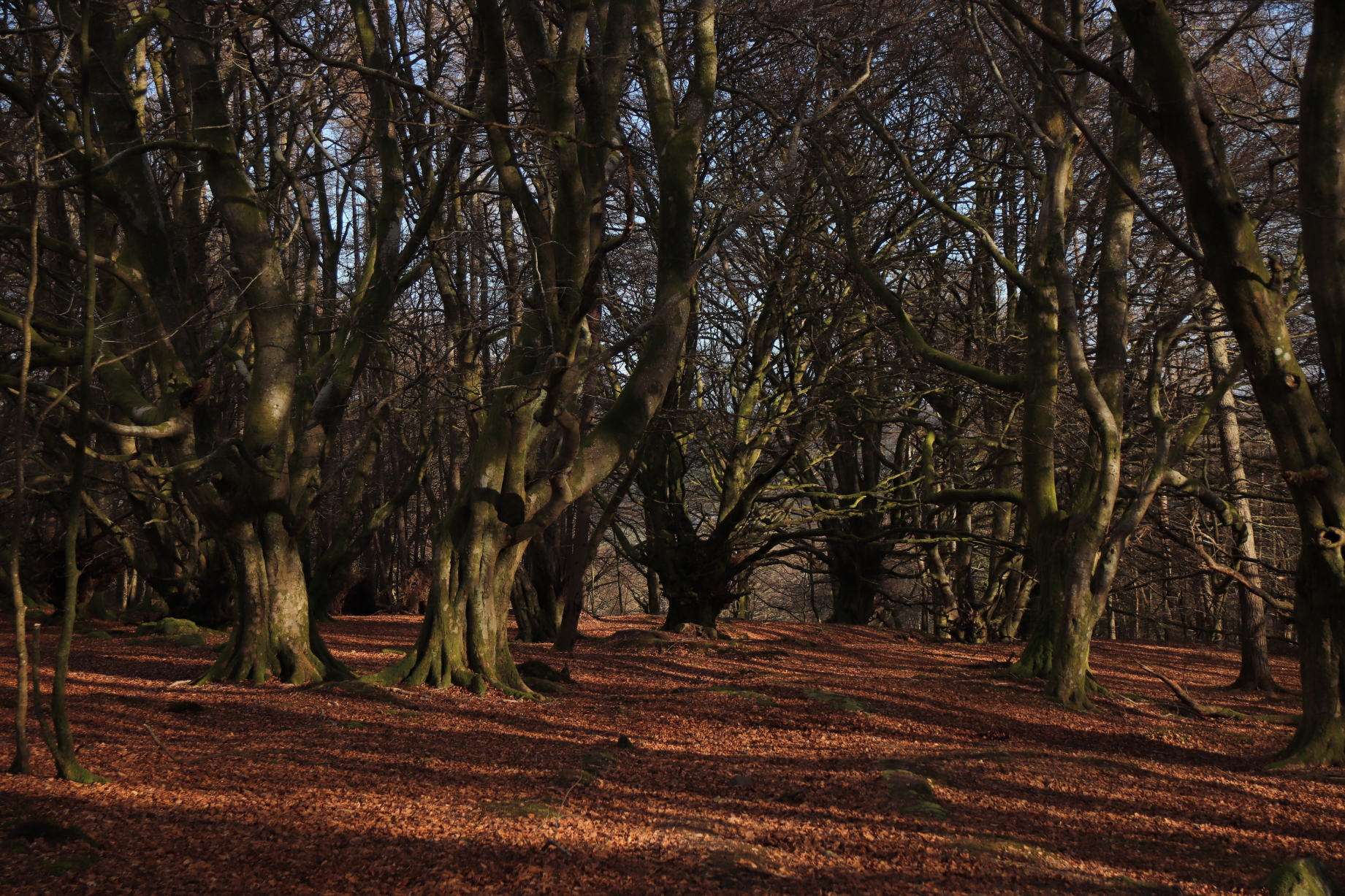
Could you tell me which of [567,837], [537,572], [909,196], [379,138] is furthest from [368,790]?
[909,196]

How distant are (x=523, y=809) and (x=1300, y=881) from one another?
298 cm

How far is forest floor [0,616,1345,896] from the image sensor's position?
313cm

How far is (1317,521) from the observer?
5.28m

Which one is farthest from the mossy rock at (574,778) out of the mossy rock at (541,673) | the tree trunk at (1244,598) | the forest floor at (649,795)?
the tree trunk at (1244,598)

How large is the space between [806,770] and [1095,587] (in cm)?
424

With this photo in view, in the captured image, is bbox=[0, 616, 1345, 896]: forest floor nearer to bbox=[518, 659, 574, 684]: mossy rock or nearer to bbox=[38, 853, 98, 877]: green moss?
bbox=[38, 853, 98, 877]: green moss

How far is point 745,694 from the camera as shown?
7.51 meters

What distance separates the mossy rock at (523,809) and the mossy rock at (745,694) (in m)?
3.46

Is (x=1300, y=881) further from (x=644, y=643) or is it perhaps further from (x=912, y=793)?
(x=644, y=643)

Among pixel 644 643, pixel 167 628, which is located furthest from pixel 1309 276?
pixel 167 628

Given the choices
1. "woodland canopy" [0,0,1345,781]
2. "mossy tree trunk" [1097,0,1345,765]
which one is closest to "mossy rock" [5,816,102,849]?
"woodland canopy" [0,0,1345,781]

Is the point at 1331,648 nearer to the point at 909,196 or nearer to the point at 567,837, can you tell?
the point at 567,837

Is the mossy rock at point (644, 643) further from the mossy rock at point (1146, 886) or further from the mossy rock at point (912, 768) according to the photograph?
the mossy rock at point (1146, 886)

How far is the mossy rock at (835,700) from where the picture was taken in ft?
23.5
